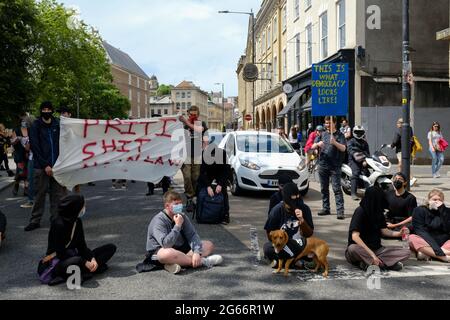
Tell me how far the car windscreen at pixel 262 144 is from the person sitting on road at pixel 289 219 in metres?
6.68

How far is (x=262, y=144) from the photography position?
41.4ft

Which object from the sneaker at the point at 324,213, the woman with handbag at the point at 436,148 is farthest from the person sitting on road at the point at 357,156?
the woman with handbag at the point at 436,148

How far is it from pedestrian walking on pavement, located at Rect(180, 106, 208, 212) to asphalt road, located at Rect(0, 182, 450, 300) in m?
1.58

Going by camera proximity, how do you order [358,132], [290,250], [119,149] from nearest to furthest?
[290,250] < [119,149] < [358,132]

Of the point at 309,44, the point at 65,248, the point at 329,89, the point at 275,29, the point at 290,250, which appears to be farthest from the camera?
the point at 275,29

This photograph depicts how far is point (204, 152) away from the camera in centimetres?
870

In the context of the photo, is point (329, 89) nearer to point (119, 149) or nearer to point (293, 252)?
point (119, 149)

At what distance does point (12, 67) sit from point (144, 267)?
25.4 metres

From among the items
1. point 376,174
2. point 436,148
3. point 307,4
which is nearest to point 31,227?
point 376,174

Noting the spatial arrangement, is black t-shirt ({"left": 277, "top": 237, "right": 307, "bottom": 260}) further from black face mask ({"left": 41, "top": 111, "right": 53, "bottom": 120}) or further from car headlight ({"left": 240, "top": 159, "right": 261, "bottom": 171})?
car headlight ({"left": 240, "top": 159, "right": 261, "bottom": 171})

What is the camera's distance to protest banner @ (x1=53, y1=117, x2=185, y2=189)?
8.34 meters

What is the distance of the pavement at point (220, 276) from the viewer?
471cm

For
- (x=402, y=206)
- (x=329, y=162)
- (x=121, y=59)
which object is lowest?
(x=402, y=206)
